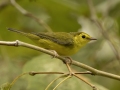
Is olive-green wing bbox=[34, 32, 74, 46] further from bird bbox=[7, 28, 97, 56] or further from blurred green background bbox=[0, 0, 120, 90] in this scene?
blurred green background bbox=[0, 0, 120, 90]

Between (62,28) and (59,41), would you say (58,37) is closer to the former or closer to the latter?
(59,41)

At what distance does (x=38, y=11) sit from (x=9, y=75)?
882 millimetres

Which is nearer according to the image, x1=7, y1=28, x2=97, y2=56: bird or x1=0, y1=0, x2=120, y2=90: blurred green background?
x1=7, y1=28, x2=97, y2=56: bird

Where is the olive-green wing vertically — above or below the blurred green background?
below

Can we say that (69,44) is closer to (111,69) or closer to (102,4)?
(111,69)

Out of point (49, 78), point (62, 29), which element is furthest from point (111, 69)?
point (49, 78)

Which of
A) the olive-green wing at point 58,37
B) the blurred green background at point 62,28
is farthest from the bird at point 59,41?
the blurred green background at point 62,28

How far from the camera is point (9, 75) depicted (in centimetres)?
175

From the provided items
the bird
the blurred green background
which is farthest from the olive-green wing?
the blurred green background

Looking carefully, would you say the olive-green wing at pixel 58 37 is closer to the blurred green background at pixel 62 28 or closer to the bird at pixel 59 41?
the bird at pixel 59 41

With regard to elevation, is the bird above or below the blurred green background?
below

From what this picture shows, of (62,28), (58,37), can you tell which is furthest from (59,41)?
(62,28)

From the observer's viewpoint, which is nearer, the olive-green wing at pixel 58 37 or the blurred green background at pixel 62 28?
the olive-green wing at pixel 58 37

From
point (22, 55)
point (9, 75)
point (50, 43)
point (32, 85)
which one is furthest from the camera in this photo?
point (22, 55)
